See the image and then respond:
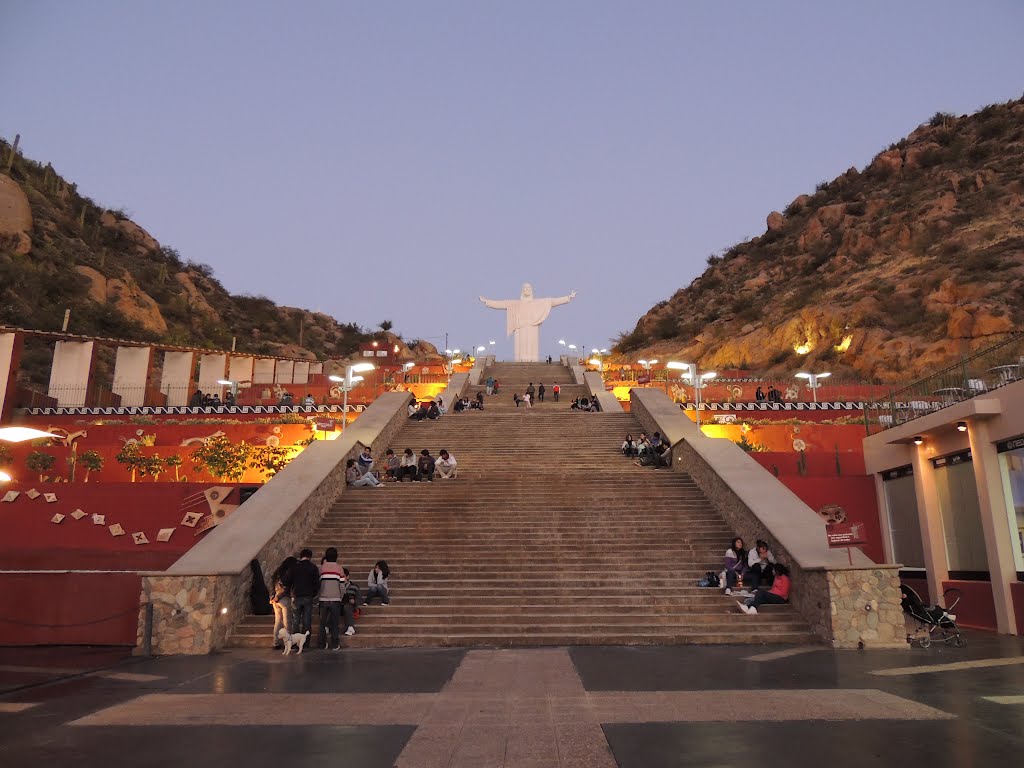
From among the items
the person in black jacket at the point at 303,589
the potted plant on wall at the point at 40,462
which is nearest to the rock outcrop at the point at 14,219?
the potted plant on wall at the point at 40,462

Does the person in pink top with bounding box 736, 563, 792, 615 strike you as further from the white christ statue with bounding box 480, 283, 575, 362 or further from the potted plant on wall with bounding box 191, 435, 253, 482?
the white christ statue with bounding box 480, 283, 575, 362

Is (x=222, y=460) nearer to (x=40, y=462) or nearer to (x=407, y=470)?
(x=40, y=462)

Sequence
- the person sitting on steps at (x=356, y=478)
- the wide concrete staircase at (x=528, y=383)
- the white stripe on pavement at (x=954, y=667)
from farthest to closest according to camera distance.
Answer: the wide concrete staircase at (x=528, y=383) < the person sitting on steps at (x=356, y=478) < the white stripe on pavement at (x=954, y=667)

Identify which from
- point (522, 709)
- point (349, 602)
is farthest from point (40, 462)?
point (522, 709)

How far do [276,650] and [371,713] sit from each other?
4.04 meters

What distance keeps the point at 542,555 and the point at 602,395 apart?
1456 centimetres

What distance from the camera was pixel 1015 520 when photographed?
1066cm

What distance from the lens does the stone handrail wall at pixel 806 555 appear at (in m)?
8.95

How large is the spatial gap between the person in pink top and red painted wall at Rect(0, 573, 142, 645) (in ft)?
28.2

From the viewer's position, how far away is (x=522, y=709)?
5668mm

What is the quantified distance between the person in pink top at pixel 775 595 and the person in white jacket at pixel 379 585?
17.0 feet

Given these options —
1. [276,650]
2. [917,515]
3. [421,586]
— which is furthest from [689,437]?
[276,650]

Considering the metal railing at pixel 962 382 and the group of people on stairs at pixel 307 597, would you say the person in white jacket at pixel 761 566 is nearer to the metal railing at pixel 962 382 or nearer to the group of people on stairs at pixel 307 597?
the metal railing at pixel 962 382

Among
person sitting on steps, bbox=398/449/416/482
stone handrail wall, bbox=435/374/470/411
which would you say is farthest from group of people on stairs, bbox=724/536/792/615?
stone handrail wall, bbox=435/374/470/411
